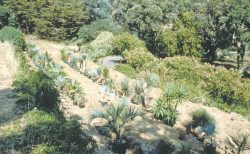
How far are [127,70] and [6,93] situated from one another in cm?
1038

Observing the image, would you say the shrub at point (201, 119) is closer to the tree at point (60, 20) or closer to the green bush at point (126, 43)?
the green bush at point (126, 43)

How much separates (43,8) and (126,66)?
15527mm

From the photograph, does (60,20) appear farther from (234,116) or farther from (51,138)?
(51,138)

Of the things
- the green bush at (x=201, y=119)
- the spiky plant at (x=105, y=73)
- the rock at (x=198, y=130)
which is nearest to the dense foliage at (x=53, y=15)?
the spiky plant at (x=105, y=73)

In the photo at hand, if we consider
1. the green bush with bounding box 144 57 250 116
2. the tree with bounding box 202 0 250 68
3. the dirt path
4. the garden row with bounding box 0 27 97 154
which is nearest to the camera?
the garden row with bounding box 0 27 97 154

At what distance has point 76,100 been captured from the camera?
53.8ft

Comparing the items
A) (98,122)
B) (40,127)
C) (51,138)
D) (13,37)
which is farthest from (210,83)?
(13,37)

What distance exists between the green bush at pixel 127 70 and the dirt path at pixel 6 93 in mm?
7091

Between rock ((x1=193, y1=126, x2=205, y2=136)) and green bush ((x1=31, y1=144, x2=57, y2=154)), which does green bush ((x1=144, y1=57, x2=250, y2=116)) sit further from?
green bush ((x1=31, y1=144, x2=57, y2=154))

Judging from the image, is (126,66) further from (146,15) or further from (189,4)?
(189,4)

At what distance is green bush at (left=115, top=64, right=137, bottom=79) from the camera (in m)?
24.0

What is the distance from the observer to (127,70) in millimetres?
24750

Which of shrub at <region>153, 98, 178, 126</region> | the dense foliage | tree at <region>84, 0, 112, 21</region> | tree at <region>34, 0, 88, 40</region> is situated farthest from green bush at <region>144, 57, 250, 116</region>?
tree at <region>84, 0, 112, 21</region>

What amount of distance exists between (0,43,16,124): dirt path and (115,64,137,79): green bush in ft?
23.3
